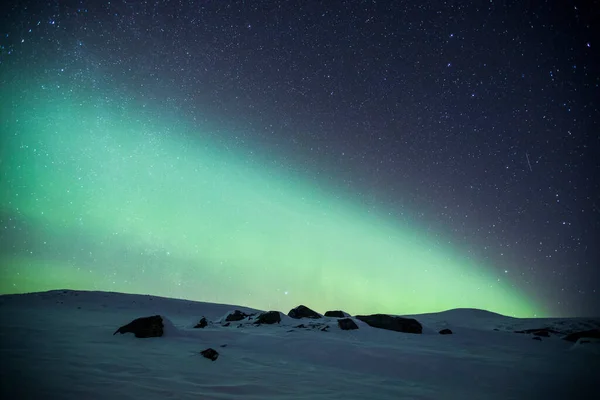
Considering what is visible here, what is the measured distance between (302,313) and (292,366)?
9.73 m

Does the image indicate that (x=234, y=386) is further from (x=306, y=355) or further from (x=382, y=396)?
(x=306, y=355)

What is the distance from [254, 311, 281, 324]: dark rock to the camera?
1373 centimetres

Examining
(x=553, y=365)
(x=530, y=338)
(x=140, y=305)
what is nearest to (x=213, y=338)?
(x=553, y=365)

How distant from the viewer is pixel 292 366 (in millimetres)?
6926

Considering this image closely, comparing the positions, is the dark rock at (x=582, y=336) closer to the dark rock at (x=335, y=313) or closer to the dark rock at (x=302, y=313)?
the dark rock at (x=335, y=313)

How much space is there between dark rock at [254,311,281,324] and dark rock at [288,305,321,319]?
233 cm

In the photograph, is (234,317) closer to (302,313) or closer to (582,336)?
(302,313)

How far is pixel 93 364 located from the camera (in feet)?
17.6

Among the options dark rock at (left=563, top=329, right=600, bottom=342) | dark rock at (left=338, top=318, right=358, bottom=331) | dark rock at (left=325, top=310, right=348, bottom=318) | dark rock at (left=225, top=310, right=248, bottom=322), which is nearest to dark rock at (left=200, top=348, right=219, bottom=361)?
dark rock at (left=338, top=318, right=358, bottom=331)

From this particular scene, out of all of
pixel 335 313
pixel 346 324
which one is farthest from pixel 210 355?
pixel 335 313

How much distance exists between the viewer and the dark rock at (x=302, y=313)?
16.2 meters

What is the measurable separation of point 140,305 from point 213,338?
54.7ft

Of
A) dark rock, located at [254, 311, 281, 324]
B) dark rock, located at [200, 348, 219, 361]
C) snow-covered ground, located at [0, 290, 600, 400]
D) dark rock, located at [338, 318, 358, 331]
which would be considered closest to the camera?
snow-covered ground, located at [0, 290, 600, 400]

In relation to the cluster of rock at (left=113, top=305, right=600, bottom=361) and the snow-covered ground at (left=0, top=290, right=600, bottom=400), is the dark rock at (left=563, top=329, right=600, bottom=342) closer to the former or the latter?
the cluster of rock at (left=113, top=305, right=600, bottom=361)
